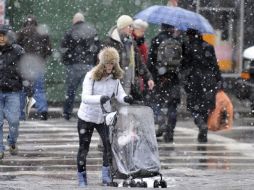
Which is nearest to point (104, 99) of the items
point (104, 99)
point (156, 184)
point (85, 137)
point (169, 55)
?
point (104, 99)

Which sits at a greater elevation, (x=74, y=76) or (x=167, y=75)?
(x=167, y=75)

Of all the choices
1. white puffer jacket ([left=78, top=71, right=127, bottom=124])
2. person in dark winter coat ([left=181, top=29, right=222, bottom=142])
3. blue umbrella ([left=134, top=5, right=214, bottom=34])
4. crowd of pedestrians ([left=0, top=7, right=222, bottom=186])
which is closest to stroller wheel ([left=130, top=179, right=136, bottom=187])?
crowd of pedestrians ([left=0, top=7, right=222, bottom=186])

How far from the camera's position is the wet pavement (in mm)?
12680

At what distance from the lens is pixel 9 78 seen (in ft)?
50.9

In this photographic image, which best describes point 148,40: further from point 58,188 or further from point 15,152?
point 58,188

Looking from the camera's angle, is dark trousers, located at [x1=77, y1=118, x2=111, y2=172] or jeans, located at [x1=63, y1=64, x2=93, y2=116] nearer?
dark trousers, located at [x1=77, y1=118, x2=111, y2=172]

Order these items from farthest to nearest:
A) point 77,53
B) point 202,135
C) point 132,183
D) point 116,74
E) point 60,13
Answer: point 60,13 < point 77,53 < point 202,135 < point 116,74 < point 132,183

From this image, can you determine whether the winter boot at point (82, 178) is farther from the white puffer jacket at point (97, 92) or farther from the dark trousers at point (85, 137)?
the white puffer jacket at point (97, 92)

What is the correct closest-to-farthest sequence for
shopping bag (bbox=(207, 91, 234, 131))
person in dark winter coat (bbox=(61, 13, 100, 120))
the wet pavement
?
the wet pavement, shopping bag (bbox=(207, 91, 234, 131)), person in dark winter coat (bbox=(61, 13, 100, 120))

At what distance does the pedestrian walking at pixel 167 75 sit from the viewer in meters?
18.0

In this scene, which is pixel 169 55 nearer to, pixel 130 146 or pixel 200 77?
pixel 200 77

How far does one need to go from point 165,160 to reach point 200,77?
2.96m

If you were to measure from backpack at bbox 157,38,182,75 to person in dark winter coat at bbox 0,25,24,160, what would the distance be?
3.29 meters

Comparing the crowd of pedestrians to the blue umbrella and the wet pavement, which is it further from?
the wet pavement
